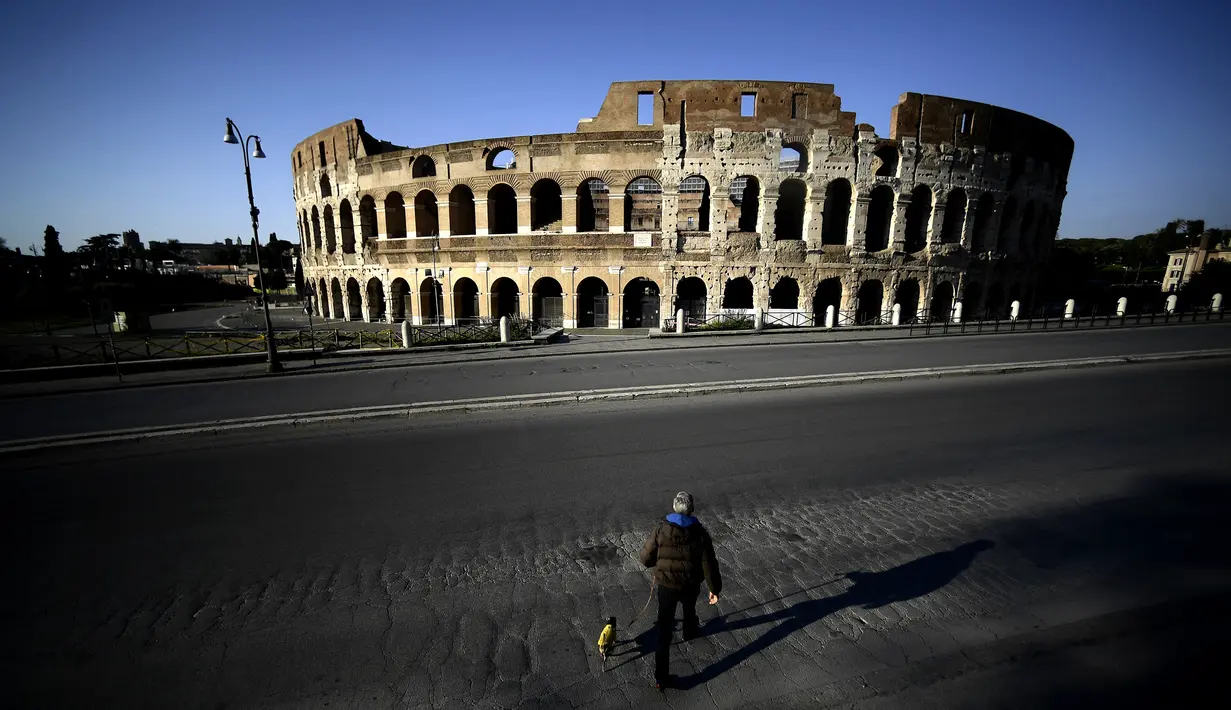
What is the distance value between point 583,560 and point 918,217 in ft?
105

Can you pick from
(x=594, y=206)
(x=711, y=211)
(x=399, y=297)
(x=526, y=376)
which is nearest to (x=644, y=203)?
(x=594, y=206)

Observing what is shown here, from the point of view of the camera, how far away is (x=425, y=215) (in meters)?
28.5

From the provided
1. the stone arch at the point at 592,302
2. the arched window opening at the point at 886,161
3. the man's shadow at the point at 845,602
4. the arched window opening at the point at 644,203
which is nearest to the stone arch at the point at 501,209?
the stone arch at the point at 592,302

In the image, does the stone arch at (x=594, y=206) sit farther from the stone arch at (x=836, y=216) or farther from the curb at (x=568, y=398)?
the curb at (x=568, y=398)

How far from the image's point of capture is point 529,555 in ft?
16.7

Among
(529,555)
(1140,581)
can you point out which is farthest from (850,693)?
(1140,581)

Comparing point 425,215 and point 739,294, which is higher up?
point 425,215

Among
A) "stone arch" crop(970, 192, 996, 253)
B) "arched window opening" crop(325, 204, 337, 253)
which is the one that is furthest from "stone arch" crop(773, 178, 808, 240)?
"arched window opening" crop(325, 204, 337, 253)

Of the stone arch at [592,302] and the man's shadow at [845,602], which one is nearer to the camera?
the man's shadow at [845,602]

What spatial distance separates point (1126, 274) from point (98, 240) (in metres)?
165

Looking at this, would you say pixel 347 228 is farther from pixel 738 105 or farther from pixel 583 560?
pixel 583 560

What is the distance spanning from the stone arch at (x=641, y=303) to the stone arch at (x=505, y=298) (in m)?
6.72

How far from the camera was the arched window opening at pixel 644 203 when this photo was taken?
27.8m

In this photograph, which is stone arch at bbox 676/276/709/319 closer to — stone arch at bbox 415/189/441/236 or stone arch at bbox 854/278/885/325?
stone arch at bbox 854/278/885/325
